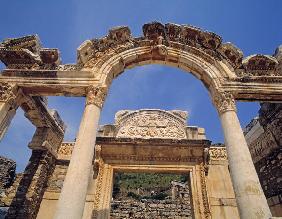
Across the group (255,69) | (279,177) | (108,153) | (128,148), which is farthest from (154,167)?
(255,69)

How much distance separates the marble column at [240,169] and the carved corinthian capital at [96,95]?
3382 millimetres

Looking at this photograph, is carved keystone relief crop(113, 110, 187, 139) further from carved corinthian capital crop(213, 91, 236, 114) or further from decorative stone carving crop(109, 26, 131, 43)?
decorative stone carving crop(109, 26, 131, 43)

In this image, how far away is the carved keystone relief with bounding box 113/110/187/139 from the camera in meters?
10.8

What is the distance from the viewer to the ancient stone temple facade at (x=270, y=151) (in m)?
8.42

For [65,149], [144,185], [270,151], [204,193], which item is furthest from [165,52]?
[144,185]

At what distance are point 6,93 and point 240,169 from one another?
6689mm

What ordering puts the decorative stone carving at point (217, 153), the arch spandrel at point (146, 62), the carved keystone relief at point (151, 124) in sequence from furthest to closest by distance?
the carved keystone relief at point (151, 124), the decorative stone carving at point (217, 153), the arch spandrel at point (146, 62)

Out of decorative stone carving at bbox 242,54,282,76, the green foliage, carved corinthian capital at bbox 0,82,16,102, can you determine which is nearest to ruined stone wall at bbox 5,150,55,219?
carved corinthian capital at bbox 0,82,16,102

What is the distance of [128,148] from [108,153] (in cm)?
82

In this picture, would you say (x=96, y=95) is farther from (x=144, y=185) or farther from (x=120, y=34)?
(x=144, y=185)

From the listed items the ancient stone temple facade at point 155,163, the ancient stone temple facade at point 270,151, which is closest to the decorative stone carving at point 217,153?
the ancient stone temple facade at point 155,163

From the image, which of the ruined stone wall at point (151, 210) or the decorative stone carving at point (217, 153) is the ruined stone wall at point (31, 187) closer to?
the decorative stone carving at point (217, 153)

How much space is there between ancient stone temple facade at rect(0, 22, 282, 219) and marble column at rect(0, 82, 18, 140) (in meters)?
0.03

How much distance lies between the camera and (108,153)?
10.2 meters
